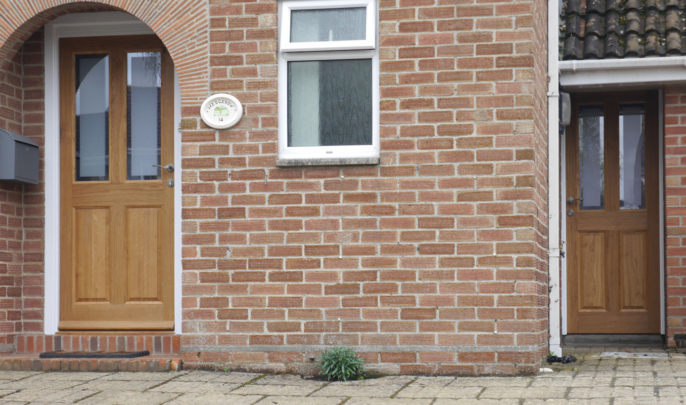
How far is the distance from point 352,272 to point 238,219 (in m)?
0.88

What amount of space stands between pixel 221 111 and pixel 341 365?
1942 mm

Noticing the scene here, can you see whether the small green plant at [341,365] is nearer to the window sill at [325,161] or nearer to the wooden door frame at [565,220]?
the window sill at [325,161]

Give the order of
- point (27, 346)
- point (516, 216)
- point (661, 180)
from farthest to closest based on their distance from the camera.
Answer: point (661, 180), point (27, 346), point (516, 216)

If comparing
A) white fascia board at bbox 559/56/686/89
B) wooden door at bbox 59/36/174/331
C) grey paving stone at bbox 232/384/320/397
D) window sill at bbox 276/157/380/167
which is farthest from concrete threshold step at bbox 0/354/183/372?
white fascia board at bbox 559/56/686/89

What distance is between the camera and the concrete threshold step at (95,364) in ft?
18.7

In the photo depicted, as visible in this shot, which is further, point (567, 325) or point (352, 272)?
point (567, 325)

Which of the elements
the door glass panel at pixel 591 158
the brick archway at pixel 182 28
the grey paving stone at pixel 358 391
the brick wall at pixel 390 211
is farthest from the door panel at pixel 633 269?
the brick archway at pixel 182 28

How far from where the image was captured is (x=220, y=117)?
5762 mm

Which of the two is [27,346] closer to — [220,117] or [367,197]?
[220,117]

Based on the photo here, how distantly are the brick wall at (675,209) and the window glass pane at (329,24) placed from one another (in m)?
2.87

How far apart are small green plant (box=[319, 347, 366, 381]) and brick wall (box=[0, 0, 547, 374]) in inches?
5.6

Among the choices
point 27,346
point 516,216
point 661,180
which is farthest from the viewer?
point 661,180

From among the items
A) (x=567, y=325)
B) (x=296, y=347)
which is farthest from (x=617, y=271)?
(x=296, y=347)

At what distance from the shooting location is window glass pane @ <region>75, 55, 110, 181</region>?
6434 millimetres
